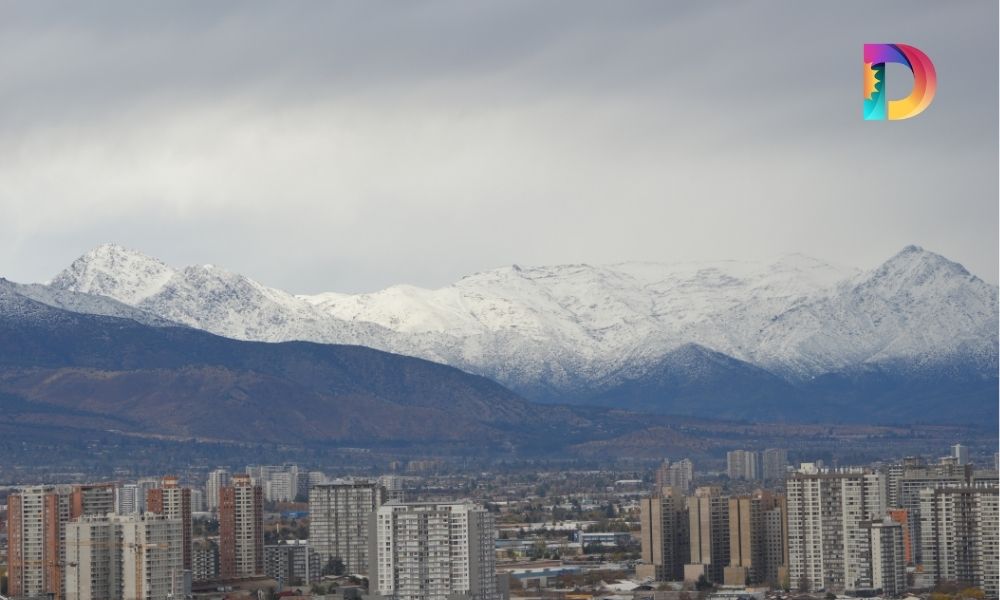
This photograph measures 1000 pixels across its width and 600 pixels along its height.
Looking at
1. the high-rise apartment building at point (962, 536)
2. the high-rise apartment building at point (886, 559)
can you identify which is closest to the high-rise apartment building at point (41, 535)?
the high-rise apartment building at point (886, 559)

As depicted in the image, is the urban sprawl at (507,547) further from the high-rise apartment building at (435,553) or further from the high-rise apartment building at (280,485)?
the high-rise apartment building at (280,485)

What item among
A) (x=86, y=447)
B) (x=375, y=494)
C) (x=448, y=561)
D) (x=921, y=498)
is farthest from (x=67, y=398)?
(x=448, y=561)

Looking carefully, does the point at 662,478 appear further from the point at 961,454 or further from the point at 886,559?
the point at 886,559

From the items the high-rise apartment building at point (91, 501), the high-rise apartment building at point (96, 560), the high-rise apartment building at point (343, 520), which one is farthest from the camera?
the high-rise apartment building at point (343, 520)

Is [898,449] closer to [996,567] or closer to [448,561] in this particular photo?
[996,567]

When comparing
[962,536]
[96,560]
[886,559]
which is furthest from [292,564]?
[962,536]

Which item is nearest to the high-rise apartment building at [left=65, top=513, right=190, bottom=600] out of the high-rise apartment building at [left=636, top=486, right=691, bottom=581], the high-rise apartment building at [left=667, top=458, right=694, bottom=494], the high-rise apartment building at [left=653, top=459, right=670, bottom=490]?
the high-rise apartment building at [left=636, top=486, right=691, bottom=581]
